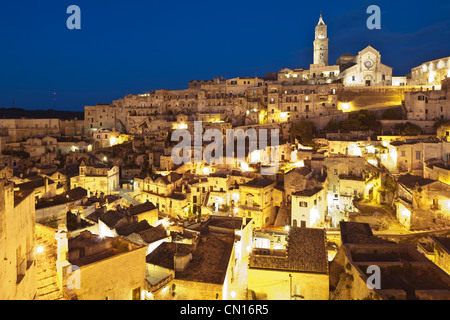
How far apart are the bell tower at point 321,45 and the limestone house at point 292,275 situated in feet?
168

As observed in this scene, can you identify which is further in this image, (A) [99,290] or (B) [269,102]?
(B) [269,102]

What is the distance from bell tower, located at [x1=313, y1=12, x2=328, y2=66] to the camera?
56.6 m

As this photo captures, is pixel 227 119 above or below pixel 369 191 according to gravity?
above

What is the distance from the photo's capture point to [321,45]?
186ft

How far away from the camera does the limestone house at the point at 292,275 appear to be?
1139 centimetres

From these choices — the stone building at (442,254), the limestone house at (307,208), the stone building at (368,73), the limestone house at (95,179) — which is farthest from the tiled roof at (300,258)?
the stone building at (368,73)

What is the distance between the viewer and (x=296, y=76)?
160 ft

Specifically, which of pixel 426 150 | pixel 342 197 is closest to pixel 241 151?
pixel 342 197

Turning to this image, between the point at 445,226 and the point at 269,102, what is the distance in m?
28.1

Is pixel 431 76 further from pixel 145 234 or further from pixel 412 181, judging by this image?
pixel 145 234

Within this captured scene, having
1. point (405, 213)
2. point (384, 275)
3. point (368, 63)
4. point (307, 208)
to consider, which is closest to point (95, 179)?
point (307, 208)

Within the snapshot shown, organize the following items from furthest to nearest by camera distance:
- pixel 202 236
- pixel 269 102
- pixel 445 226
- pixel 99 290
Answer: pixel 269 102 → pixel 445 226 → pixel 202 236 → pixel 99 290
